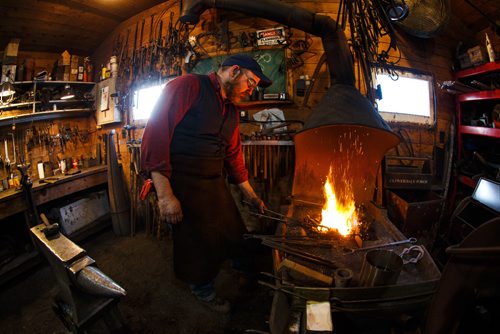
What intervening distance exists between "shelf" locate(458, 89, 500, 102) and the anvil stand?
17.2ft

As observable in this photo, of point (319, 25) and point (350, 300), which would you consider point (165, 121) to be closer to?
point (350, 300)

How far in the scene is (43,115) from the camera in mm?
4520

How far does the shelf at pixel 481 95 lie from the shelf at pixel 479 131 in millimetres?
465

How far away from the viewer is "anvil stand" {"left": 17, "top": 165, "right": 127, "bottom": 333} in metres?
1.43

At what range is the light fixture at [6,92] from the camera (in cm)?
400

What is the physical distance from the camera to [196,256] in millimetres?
2156

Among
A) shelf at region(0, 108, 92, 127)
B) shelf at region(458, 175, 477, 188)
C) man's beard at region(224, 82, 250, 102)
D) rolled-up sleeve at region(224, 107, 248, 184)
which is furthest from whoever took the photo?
shelf at region(0, 108, 92, 127)

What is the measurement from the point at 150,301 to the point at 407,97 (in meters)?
5.11

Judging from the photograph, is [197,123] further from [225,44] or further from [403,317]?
[225,44]

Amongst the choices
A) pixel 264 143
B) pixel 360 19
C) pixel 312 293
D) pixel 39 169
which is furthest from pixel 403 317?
pixel 39 169

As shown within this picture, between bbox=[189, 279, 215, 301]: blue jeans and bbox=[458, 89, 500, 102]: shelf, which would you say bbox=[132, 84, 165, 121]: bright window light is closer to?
bbox=[189, 279, 215, 301]: blue jeans

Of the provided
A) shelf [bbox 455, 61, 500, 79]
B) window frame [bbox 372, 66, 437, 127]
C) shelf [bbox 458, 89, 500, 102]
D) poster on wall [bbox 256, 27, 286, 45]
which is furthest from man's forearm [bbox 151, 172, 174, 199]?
shelf [bbox 455, 61, 500, 79]

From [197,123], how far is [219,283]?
202cm

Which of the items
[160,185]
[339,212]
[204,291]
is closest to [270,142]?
[339,212]
